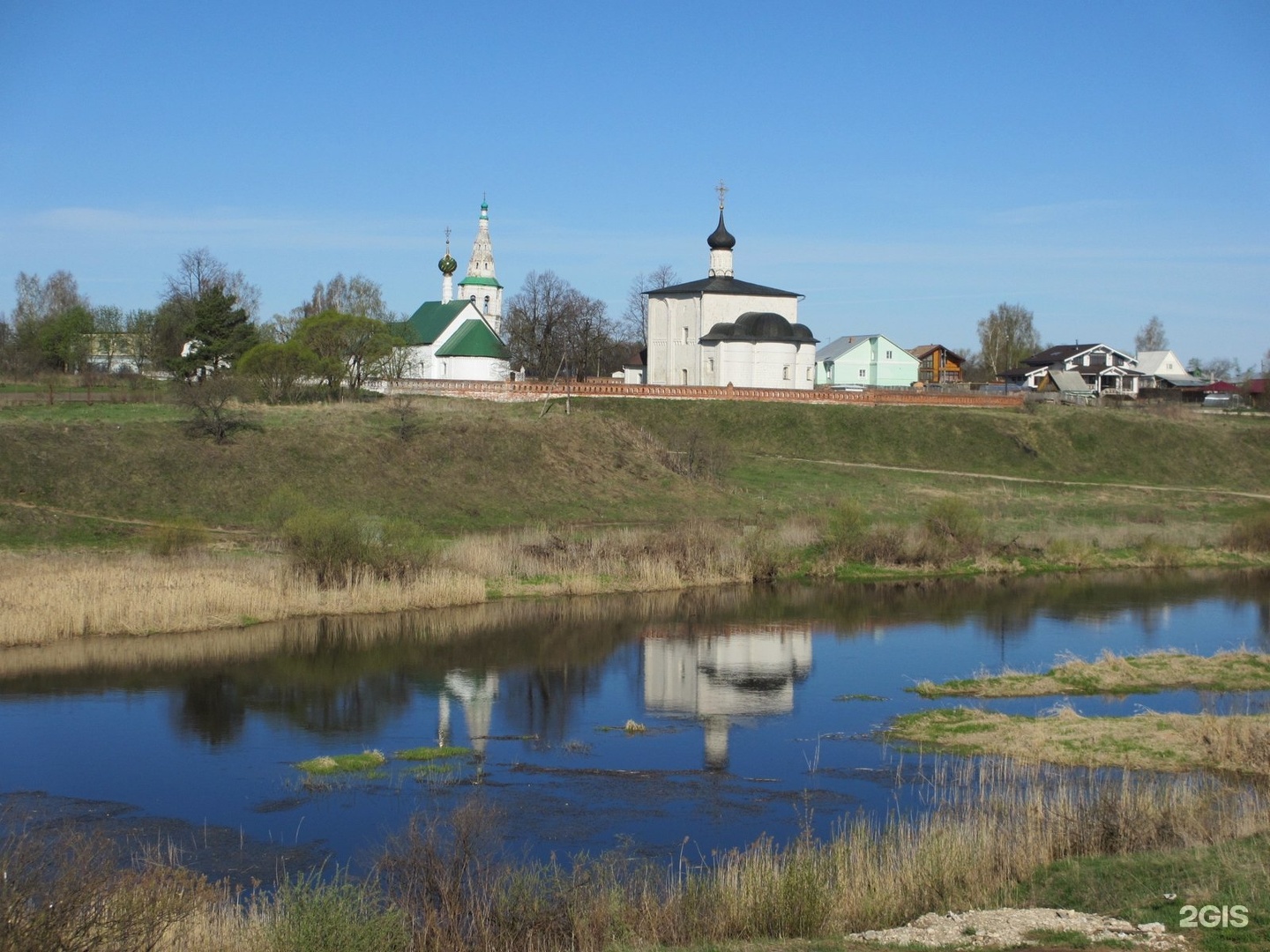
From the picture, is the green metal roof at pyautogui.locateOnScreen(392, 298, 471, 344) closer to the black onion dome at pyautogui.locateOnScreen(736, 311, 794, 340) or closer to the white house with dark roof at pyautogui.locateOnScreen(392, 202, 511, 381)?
the white house with dark roof at pyautogui.locateOnScreen(392, 202, 511, 381)

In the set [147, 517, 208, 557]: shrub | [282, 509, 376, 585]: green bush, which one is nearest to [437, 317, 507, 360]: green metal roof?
[147, 517, 208, 557]: shrub

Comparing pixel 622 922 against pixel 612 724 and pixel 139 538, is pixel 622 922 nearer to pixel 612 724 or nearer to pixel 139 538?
pixel 612 724

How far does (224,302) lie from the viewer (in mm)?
50469

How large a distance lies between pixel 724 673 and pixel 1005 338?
8995 centimetres

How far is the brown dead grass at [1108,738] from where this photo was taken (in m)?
16.2

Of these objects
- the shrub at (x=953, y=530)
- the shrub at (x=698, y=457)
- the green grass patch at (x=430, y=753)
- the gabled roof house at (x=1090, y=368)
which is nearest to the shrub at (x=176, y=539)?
the green grass patch at (x=430, y=753)

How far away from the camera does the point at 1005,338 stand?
107438 mm

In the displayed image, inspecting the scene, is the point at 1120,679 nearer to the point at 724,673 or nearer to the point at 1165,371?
the point at 724,673

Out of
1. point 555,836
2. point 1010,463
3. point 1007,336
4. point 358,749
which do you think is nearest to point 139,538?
point 358,749

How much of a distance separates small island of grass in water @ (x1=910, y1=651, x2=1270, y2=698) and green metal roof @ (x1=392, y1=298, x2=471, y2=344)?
51185mm

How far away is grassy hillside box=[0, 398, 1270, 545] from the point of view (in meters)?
35.8

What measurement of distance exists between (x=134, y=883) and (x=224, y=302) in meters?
43.0

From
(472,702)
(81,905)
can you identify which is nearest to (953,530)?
(472,702)

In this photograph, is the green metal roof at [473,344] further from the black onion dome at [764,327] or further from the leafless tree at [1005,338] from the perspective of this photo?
the leafless tree at [1005,338]
